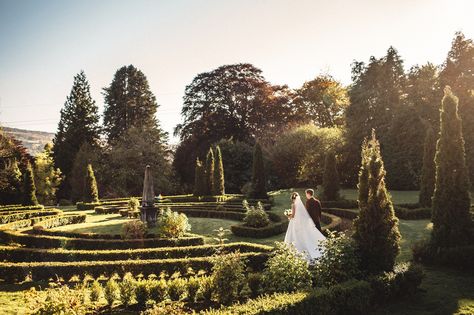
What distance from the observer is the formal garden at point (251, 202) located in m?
8.80

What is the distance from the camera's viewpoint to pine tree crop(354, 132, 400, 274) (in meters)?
9.23

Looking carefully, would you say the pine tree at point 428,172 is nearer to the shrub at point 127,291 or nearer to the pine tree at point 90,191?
the shrub at point 127,291

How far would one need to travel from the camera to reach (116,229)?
2105 cm

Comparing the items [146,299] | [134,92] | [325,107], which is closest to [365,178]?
[146,299]

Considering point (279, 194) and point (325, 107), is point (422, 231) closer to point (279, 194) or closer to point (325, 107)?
point (279, 194)

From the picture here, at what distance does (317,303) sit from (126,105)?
4951 cm

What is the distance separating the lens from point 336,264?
8.79 meters

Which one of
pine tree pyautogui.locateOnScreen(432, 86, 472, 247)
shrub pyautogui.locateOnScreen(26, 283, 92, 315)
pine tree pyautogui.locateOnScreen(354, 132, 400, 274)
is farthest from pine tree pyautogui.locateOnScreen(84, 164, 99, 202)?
pine tree pyautogui.locateOnScreen(432, 86, 472, 247)

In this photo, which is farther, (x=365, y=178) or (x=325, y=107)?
(x=325, y=107)

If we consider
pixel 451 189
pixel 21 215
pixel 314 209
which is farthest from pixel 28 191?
pixel 451 189

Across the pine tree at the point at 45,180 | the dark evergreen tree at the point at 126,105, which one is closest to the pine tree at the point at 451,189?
the pine tree at the point at 45,180

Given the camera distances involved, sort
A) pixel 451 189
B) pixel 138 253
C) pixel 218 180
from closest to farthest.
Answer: pixel 451 189 → pixel 138 253 → pixel 218 180

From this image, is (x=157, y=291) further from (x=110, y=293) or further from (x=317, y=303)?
(x=317, y=303)

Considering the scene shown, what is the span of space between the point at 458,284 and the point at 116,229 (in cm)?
1745
